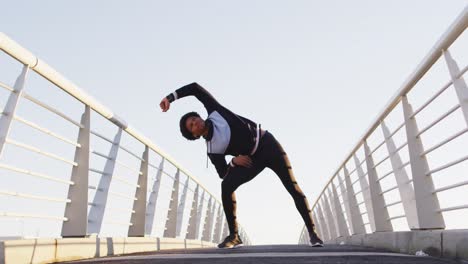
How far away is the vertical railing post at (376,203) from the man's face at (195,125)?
7.75ft

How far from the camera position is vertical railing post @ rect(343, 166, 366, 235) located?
6.66 m

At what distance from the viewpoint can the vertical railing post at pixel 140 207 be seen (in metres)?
5.74

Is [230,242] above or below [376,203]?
below

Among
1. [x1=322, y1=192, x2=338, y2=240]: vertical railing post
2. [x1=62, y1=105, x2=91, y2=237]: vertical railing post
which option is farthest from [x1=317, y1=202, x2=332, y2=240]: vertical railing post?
[x1=62, y1=105, x2=91, y2=237]: vertical railing post

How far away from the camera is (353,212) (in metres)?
6.76

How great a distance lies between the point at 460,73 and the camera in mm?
2984

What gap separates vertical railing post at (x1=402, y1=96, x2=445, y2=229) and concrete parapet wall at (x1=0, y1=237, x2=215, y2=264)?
252 centimetres

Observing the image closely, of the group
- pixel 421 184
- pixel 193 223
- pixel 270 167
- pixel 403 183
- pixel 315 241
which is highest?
pixel 193 223

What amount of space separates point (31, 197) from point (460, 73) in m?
2.80

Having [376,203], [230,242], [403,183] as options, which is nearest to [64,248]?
[230,242]

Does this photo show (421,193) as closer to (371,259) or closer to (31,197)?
(371,259)

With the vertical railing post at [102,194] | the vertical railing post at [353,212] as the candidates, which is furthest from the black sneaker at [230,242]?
the vertical railing post at [353,212]

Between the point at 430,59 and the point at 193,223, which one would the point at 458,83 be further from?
the point at 193,223

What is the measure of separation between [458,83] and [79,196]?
2918 mm
